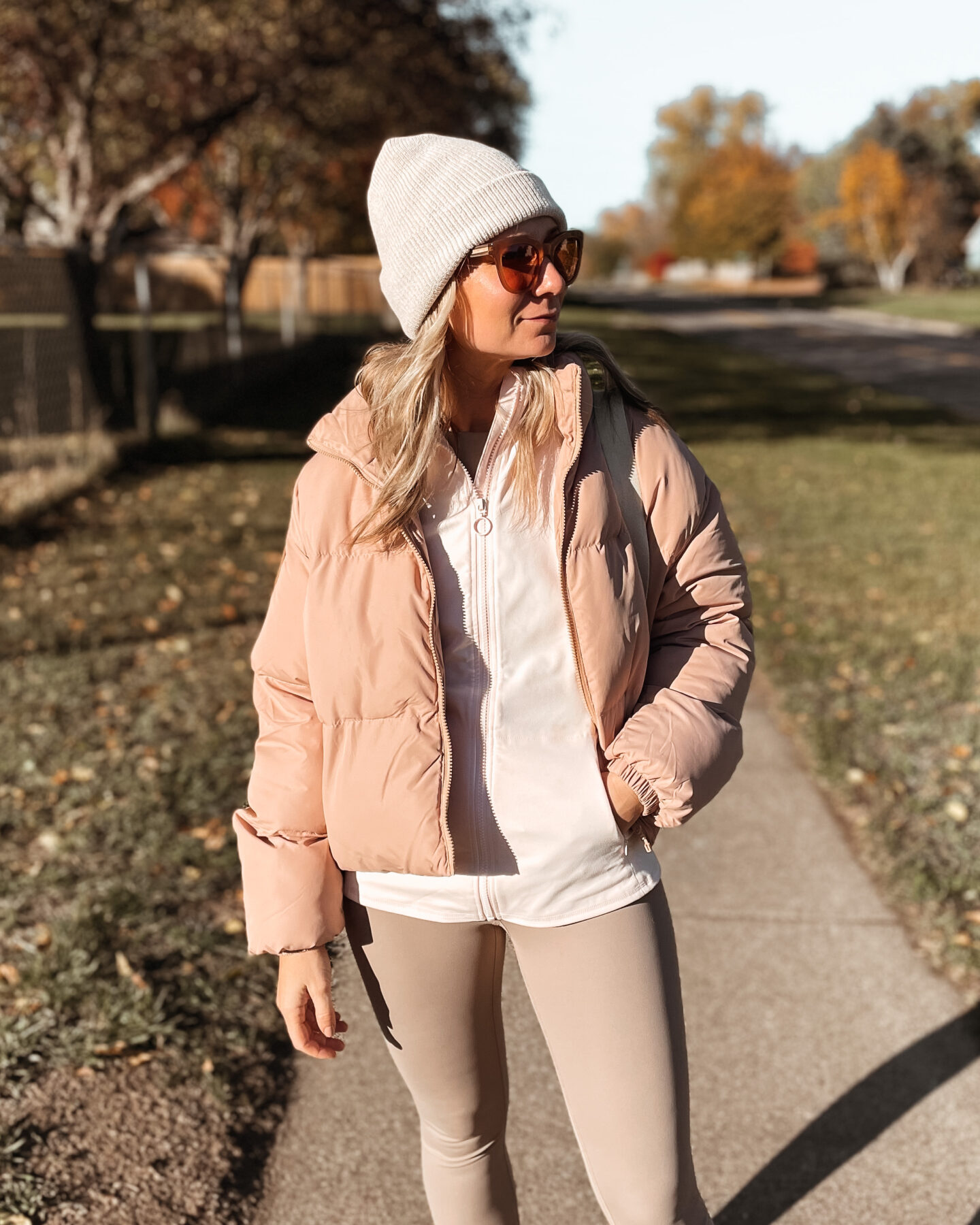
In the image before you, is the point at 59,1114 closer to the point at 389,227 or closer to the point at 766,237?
the point at 389,227

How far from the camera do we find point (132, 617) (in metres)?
6.69

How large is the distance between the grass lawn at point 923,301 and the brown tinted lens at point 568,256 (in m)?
35.2

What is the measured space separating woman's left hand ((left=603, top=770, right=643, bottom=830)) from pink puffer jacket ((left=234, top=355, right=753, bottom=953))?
2 centimetres

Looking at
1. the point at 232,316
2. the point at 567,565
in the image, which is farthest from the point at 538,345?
the point at 232,316

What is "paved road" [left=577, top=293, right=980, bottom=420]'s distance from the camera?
20.5m

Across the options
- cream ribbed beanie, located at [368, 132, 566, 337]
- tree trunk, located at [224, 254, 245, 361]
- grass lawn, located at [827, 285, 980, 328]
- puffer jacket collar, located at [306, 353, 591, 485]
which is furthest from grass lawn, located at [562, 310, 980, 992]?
grass lawn, located at [827, 285, 980, 328]

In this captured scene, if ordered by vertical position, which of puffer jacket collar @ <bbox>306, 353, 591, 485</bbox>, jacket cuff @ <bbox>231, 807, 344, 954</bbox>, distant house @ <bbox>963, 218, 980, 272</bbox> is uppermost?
distant house @ <bbox>963, 218, 980, 272</bbox>

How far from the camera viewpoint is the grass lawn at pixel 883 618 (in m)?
4.21

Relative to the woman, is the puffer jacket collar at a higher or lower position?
higher

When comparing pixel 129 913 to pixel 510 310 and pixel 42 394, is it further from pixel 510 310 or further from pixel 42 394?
pixel 42 394

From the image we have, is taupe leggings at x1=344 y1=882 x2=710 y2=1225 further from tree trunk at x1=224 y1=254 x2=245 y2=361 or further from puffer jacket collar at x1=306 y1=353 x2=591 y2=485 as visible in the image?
tree trunk at x1=224 y1=254 x2=245 y2=361

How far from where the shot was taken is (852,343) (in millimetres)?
29328

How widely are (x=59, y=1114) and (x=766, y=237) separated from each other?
8116 cm

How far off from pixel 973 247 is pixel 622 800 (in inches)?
3016
